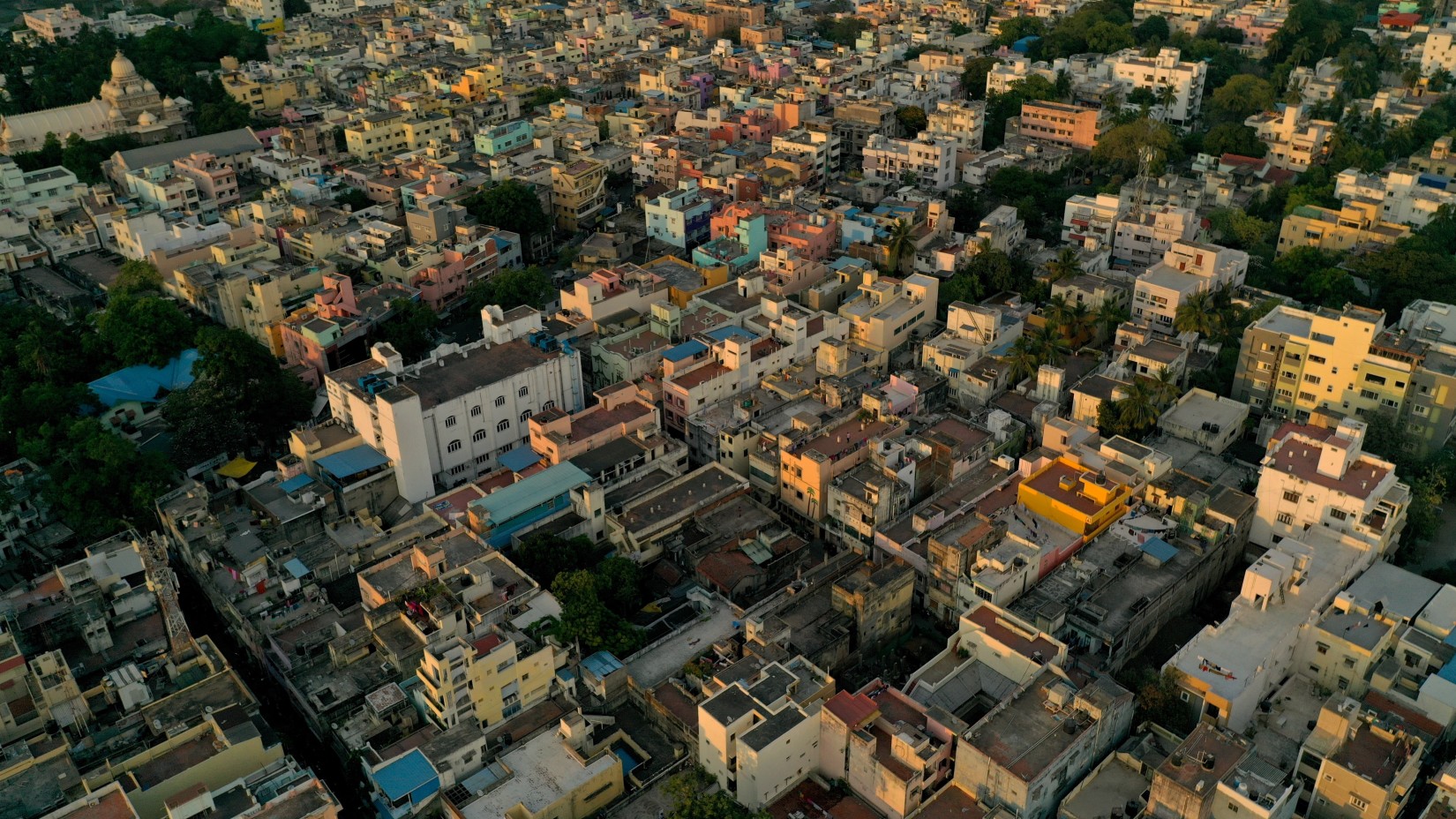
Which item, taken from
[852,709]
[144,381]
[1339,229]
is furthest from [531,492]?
[1339,229]

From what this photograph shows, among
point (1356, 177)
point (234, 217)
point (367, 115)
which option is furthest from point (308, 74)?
point (1356, 177)

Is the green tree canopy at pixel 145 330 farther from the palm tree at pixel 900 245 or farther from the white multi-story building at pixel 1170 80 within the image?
the white multi-story building at pixel 1170 80

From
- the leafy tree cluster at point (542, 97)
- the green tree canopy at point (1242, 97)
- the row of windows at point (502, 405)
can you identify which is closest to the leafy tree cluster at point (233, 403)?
the row of windows at point (502, 405)

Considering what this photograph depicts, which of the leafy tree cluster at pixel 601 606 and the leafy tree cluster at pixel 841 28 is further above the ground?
the leafy tree cluster at pixel 841 28

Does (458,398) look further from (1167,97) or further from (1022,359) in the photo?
(1167,97)

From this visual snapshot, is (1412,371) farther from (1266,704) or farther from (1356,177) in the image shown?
(1356,177)

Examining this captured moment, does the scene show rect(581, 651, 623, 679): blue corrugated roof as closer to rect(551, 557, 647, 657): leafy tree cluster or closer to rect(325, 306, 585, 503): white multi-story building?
rect(551, 557, 647, 657): leafy tree cluster
